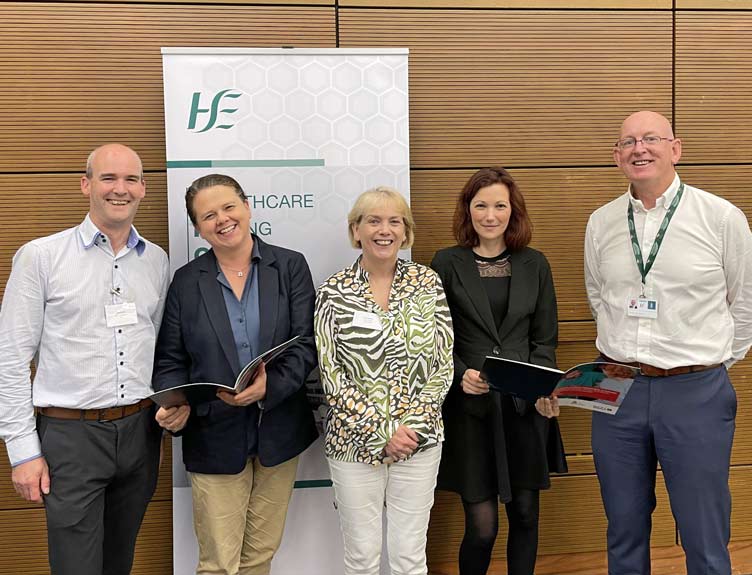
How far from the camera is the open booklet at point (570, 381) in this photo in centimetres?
227

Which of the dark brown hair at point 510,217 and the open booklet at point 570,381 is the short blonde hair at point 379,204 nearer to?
the dark brown hair at point 510,217

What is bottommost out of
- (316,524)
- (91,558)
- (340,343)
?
(316,524)

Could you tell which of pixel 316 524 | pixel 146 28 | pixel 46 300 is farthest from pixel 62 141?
pixel 316 524

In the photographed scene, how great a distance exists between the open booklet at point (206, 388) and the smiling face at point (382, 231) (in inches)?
19.5

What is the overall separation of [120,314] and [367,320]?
91 centimetres

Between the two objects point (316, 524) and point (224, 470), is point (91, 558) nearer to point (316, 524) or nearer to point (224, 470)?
point (224, 470)

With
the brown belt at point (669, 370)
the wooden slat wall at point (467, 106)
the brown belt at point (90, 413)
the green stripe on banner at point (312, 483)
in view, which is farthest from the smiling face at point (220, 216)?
the brown belt at point (669, 370)

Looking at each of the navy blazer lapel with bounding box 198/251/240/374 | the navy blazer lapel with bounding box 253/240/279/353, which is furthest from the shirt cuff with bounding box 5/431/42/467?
the navy blazer lapel with bounding box 253/240/279/353

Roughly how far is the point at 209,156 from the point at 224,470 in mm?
1387

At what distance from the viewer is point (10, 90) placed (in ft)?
10.1

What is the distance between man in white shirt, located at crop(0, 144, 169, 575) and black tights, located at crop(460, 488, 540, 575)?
1.36 meters

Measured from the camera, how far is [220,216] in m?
2.42

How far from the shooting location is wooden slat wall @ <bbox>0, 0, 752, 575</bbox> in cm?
311

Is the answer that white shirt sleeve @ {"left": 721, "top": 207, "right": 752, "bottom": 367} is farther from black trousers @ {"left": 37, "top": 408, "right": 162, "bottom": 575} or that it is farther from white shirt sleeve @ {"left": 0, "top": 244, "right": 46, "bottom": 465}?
white shirt sleeve @ {"left": 0, "top": 244, "right": 46, "bottom": 465}
